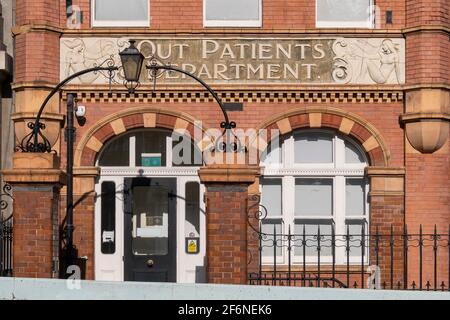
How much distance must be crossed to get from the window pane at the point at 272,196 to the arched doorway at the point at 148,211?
1119 millimetres

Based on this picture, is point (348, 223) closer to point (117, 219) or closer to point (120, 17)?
point (117, 219)

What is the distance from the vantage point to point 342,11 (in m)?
19.2

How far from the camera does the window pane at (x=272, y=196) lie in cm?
1914

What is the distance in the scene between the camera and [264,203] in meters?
19.2

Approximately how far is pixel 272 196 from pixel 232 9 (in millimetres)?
3384

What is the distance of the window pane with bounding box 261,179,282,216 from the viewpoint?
19141 millimetres

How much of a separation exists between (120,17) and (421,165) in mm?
5865

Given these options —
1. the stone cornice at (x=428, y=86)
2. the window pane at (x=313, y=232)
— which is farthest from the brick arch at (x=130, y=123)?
the stone cornice at (x=428, y=86)

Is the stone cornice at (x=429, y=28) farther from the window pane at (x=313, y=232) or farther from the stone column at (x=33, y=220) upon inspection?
the stone column at (x=33, y=220)

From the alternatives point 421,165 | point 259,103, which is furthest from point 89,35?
point 421,165

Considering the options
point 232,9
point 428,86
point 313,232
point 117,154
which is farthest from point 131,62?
point 428,86

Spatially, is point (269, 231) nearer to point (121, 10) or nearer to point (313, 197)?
point (313, 197)

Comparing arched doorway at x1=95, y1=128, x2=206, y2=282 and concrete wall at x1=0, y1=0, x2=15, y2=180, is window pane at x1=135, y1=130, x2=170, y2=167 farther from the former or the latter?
concrete wall at x1=0, y1=0, x2=15, y2=180

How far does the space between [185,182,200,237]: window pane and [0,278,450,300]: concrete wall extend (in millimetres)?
4824
